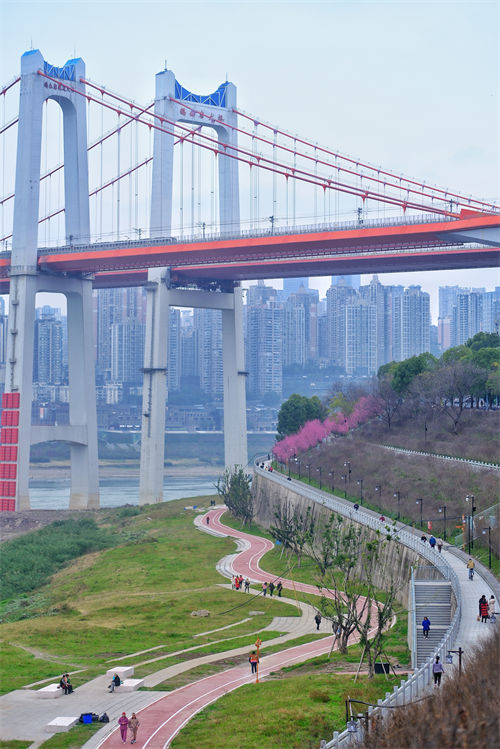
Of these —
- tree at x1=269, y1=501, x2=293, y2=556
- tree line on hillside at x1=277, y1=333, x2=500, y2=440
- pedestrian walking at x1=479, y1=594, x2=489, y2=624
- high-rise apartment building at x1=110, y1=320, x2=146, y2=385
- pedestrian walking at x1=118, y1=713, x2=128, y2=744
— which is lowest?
pedestrian walking at x1=118, y1=713, x2=128, y2=744

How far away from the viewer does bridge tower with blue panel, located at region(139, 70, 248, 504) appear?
51750 millimetres

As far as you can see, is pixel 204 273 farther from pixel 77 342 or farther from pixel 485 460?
pixel 485 460

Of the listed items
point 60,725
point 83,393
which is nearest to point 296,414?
point 83,393

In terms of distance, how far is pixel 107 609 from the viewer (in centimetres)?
2947

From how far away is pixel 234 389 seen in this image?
54625mm

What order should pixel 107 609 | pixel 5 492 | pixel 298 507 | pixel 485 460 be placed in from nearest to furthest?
1. pixel 107 609
2. pixel 485 460
3. pixel 298 507
4. pixel 5 492

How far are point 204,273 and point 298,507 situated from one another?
1644 cm

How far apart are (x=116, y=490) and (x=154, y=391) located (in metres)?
27.7

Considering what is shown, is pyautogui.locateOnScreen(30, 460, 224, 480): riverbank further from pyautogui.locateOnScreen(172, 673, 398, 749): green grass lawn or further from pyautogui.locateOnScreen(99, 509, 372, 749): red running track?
pyautogui.locateOnScreen(172, 673, 398, 749): green grass lawn

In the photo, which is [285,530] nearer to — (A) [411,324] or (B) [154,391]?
(B) [154,391]

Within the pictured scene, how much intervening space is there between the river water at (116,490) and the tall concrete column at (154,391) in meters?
9.42

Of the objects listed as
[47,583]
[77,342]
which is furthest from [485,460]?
[77,342]

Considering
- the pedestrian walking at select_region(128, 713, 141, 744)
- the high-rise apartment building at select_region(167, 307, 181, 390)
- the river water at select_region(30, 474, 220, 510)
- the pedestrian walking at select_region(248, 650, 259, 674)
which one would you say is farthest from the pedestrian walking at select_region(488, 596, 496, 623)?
the high-rise apartment building at select_region(167, 307, 181, 390)

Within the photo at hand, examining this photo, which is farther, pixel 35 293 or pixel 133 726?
pixel 35 293
